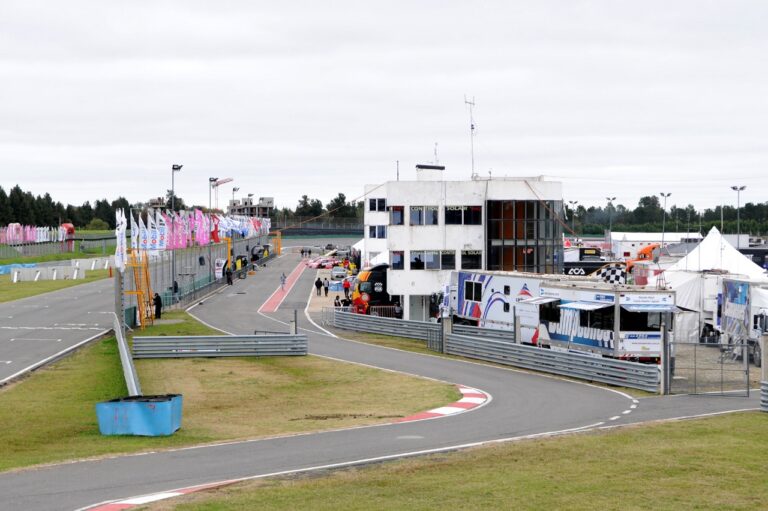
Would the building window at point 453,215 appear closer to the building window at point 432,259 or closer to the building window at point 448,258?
the building window at point 448,258

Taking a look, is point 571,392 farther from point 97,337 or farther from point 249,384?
point 97,337

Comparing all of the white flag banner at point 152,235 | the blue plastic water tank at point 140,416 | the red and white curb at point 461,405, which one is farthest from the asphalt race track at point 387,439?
the white flag banner at point 152,235

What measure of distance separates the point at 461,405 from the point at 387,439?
6.26 meters

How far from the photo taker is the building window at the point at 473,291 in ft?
141

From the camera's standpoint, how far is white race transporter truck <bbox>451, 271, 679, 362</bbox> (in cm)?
3209

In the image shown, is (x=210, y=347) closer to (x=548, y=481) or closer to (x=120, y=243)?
(x=120, y=243)

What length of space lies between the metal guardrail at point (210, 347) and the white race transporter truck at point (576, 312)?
9202mm

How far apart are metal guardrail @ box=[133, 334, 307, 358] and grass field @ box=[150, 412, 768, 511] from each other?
20543mm

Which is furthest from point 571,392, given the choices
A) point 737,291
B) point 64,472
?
point 64,472

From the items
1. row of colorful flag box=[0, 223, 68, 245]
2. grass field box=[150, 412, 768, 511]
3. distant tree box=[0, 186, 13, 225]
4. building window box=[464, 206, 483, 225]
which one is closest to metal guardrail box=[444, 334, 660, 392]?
grass field box=[150, 412, 768, 511]

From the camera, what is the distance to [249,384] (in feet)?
101

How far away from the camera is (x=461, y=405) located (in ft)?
83.8

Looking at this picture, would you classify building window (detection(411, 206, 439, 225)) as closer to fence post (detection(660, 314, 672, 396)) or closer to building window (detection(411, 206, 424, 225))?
building window (detection(411, 206, 424, 225))

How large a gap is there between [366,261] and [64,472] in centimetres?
7543
